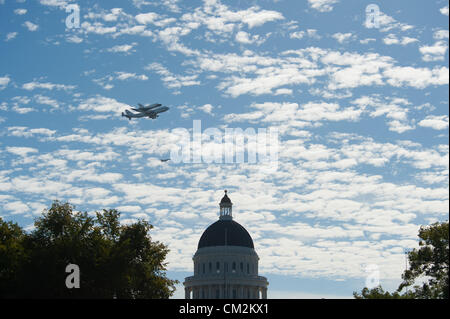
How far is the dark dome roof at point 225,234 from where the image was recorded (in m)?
173

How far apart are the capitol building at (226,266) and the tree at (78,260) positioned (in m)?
86.7

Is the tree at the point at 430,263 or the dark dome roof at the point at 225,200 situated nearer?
the tree at the point at 430,263

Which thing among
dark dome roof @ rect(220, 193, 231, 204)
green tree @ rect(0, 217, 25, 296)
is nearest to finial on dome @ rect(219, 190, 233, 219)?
dark dome roof @ rect(220, 193, 231, 204)

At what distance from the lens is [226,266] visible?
567 feet

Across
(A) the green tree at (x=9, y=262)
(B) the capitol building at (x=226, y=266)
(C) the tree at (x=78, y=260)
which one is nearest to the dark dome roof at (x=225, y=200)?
(B) the capitol building at (x=226, y=266)

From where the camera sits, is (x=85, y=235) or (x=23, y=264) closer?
(x=23, y=264)

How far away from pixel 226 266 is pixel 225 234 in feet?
25.5

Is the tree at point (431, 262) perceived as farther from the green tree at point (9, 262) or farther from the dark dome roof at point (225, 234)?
the dark dome roof at point (225, 234)

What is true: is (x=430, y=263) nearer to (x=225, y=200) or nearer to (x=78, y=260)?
(x=78, y=260)
